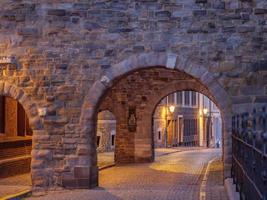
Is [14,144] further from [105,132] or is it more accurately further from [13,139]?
[105,132]

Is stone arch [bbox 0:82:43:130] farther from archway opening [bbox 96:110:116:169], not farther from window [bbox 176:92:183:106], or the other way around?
window [bbox 176:92:183:106]

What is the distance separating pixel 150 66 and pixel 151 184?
3.00 metres

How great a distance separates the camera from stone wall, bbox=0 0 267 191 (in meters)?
12.7

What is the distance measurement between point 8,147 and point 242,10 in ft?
25.4

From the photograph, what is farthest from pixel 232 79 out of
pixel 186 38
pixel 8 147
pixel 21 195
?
pixel 8 147

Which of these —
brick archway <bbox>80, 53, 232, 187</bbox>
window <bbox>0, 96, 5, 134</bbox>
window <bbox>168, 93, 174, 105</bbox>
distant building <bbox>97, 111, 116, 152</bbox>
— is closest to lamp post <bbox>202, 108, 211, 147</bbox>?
window <bbox>168, 93, 174, 105</bbox>

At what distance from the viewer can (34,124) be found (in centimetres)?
1313

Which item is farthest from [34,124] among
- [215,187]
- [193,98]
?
[193,98]

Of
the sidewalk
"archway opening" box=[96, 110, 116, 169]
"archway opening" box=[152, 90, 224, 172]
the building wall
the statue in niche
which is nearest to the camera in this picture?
the sidewalk

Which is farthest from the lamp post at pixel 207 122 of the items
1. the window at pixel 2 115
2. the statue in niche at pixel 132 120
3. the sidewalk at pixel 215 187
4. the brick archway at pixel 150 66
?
the brick archway at pixel 150 66

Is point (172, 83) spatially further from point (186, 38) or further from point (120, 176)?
point (186, 38)

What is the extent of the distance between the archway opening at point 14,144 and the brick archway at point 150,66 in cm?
261

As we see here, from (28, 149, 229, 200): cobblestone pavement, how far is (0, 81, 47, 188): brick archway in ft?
2.46

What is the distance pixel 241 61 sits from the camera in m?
12.7
